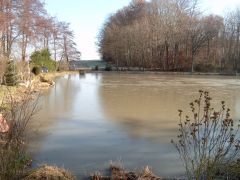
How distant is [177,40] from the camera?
58938mm

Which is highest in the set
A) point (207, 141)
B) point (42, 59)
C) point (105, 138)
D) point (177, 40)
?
point (177, 40)

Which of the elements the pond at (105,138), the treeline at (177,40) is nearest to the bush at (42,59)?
the treeline at (177,40)

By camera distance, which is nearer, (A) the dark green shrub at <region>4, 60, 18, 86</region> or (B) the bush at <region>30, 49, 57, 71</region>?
(A) the dark green shrub at <region>4, 60, 18, 86</region>

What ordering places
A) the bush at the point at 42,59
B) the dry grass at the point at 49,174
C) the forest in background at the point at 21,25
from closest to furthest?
the dry grass at the point at 49,174
the forest in background at the point at 21,25
the bush at the point at 42,59

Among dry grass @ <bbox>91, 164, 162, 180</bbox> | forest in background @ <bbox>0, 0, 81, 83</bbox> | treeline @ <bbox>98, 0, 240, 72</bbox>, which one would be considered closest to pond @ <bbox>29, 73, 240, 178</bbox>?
dry grass @ <bbox>91, 164, 162, 180</bbox>

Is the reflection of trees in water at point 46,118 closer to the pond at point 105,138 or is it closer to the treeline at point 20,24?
the pond at point 105,138

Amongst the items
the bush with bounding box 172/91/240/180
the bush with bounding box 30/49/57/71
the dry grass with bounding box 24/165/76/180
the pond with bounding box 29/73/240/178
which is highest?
the bush with bounding box 30/49/57/71

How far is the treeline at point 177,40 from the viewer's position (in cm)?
5591

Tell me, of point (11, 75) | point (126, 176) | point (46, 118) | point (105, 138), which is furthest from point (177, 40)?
point (126, 176)

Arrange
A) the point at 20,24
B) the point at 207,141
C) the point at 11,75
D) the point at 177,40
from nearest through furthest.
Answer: the point at 207,141 < the point at 11,75 < the point at 20,24 < the point at 177,40

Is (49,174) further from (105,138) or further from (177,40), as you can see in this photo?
(177,40)

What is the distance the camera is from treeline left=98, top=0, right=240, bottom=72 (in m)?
55.9

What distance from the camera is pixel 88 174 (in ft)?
19.2

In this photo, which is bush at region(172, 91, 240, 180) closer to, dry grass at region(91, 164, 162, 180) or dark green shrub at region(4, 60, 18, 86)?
dry grass at region(91, 164, 162, 180)
